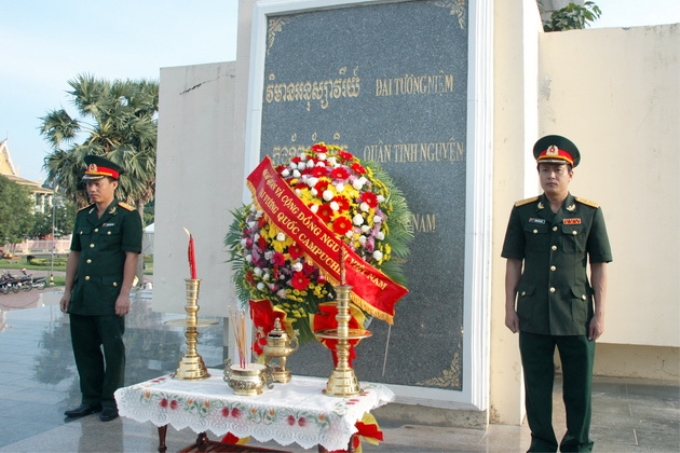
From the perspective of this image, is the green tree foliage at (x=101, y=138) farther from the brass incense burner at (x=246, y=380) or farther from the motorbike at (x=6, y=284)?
the brass incense burner at (x=246, y=380)

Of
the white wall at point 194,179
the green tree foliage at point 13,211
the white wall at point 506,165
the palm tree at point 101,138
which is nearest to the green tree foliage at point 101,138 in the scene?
the palm tree at point 101,138

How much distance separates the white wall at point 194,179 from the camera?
21.0ft

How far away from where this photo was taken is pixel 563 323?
10.3ft

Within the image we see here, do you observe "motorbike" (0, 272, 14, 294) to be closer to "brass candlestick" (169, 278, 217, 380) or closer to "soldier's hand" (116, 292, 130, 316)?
"soldier's hand" (116, 292, 130, 316)

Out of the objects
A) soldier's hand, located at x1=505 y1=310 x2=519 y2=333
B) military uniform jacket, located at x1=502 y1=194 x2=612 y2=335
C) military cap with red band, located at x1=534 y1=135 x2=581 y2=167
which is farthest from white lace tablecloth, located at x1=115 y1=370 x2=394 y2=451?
military cap with red band, located at x1=534 y1=135 x2=581 y2=167

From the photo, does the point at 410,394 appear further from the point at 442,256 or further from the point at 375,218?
the point at 375,218

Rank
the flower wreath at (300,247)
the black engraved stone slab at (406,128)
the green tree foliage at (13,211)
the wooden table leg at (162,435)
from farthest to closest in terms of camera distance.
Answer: the green tree foliage at (13,211)
the black engraved stone slab at (406,128)
the flower wreath at (300,247)
the wooden table leg at (162,435)

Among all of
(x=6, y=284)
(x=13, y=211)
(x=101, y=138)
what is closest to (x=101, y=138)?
(x=101, y=138)

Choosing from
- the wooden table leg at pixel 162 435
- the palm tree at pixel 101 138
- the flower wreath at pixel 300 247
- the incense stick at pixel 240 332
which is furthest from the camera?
the palm tree at pixel 101 138

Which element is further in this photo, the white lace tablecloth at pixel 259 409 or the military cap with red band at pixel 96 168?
the military cap with red band at pixel 96 168

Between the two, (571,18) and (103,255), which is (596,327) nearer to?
(103,255)

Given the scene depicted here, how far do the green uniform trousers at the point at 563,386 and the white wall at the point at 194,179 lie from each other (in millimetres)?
3724

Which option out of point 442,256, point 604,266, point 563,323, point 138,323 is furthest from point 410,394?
point 138,323

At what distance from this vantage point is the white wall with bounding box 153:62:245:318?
640 cm
